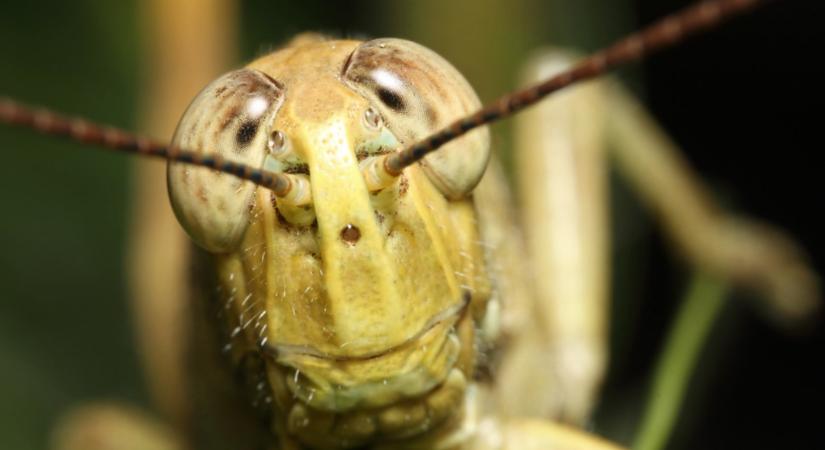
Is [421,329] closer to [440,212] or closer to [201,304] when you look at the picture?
[440,212]

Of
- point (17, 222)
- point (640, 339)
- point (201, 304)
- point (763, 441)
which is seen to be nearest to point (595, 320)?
point (640, 339)

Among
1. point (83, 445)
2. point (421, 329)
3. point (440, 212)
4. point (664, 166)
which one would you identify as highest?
point (664, 166)

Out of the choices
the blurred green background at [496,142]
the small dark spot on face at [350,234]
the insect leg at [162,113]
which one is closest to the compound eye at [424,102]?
the small dark spot on face at [350,234]

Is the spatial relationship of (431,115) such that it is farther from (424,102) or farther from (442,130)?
(442,130)

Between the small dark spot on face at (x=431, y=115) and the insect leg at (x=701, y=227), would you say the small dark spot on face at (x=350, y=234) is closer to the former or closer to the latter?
the small dark spot on face at (x=431, y=115)

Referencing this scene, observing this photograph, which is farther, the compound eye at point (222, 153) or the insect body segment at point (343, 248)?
the compound eye at point (222, 153)

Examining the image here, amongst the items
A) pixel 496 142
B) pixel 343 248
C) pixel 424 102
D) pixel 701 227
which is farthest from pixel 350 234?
pixel 701 227
